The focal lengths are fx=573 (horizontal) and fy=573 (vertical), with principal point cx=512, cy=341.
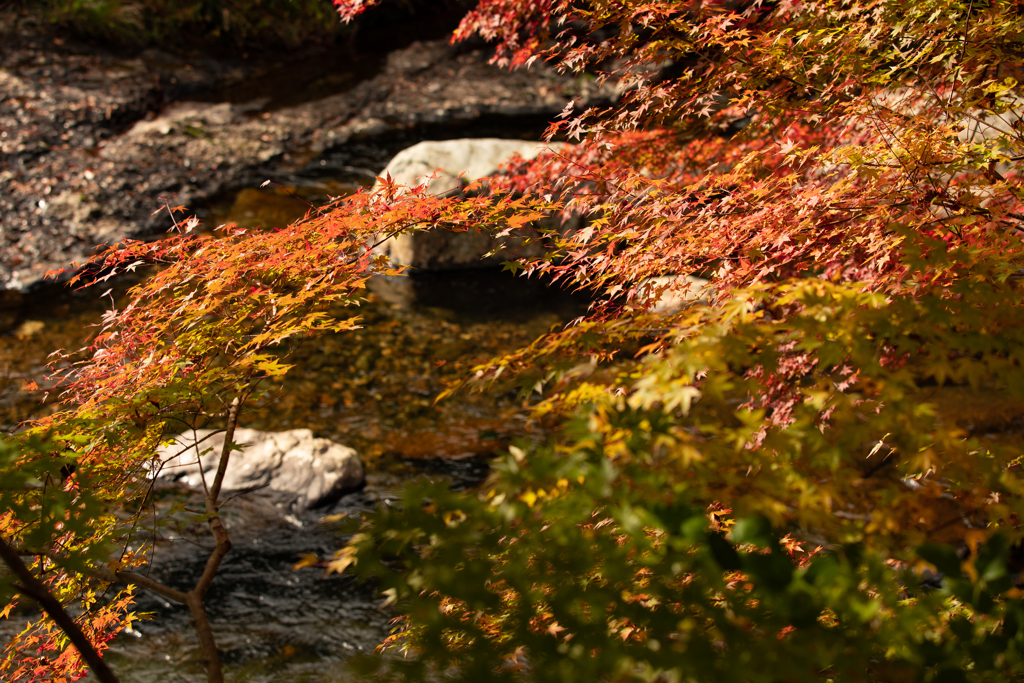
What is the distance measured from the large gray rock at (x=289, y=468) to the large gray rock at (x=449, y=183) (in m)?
3.49

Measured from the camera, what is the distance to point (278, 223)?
8344mm

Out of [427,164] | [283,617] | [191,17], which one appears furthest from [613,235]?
[191,17]

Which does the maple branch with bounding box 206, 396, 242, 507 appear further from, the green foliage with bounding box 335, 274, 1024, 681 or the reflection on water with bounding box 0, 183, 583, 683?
the green foliage with bounding box 335, 274, 1024, 681

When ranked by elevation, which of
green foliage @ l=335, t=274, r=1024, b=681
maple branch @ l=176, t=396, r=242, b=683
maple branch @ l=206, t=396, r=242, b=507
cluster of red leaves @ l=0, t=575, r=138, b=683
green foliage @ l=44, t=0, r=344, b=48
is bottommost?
cluster of red leaves @ l=0, t=575, r=138, b=683

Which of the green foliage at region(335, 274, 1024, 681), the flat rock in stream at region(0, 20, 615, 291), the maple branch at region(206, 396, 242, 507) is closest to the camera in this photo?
the green foliage at region(335, 274, 1024, 681)

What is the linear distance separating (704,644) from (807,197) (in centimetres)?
194

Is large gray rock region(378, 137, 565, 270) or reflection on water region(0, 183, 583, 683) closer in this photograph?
reflection on water region(0, 183, 583, 683)

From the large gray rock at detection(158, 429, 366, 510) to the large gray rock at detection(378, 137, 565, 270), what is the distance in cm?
349

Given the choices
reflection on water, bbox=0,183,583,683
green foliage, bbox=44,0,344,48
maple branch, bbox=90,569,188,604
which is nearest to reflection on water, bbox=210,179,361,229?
reflection on water, bbox=0,183,583,683

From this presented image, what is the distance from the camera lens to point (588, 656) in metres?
0.94

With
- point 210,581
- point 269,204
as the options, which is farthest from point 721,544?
point 269,204

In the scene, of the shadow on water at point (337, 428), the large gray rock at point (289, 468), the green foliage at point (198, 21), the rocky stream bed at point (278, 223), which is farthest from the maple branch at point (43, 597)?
the green foliage at point (198, 21)

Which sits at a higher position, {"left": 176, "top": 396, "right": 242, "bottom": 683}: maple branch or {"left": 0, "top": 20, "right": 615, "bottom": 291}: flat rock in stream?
{"left": 0, "top": 20, "right": 615, "bottom": 291}: flat rock in stream

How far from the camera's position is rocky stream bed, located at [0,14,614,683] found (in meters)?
3.88
